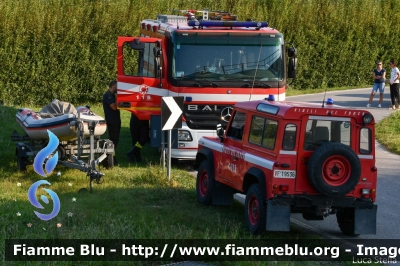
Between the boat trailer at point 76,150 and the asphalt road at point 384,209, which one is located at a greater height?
the boat trailer at point 76,150

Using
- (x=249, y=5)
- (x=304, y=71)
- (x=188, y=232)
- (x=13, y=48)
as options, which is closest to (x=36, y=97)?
(x=13, y=48)

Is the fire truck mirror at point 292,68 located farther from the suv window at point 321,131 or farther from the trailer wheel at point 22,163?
the suv window at point 321,131

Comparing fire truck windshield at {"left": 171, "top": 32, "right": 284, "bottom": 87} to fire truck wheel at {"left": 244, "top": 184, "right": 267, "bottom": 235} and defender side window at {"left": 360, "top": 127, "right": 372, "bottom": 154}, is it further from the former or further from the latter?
defender side window at {"left": 360, "top": 127, "right": 372, "bottom": 154}

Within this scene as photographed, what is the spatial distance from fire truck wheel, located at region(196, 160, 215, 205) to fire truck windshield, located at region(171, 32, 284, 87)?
3.65 m

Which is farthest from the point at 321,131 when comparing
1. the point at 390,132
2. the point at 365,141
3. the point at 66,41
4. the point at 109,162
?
the point at 66,41

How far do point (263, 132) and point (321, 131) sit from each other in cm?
93

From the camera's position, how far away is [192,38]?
53.9ft

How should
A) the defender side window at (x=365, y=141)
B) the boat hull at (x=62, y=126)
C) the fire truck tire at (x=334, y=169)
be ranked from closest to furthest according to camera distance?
1. the fire truck tire at (x=334, y=169)
2. the defender side window at (x=365, y=141)
3. the boat hull at (x=62, y=126)

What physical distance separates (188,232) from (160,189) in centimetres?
364

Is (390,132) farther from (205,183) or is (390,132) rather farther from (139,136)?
Result: (205,183)

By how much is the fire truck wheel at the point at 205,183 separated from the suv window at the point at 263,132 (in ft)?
4.95

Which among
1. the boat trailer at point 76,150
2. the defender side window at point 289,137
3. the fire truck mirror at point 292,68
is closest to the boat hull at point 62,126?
the boat trailer at point 76,150

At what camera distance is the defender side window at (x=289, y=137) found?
34.1 feet

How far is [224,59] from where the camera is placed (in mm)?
16484
